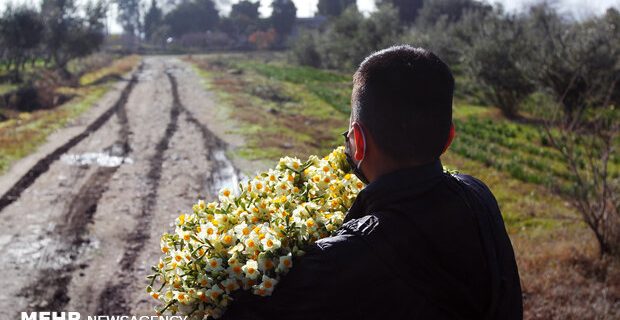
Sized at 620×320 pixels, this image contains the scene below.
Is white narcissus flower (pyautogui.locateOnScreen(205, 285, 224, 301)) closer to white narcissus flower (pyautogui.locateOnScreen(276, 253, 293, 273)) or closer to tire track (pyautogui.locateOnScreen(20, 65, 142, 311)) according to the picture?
white narcissus flower (pyautogui.locateOnScreen(276, 253, 293, 273))

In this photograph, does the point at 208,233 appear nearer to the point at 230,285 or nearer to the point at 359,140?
the point at 230,285

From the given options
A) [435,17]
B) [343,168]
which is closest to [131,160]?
[343,168]

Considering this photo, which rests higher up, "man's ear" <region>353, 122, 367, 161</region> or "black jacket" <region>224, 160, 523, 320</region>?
"man's ear" <region>353, 122, 367, 161</region>

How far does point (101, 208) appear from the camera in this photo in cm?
1034

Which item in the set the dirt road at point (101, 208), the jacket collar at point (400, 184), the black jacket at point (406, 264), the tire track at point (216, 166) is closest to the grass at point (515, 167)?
the tire track at point (216, 166)

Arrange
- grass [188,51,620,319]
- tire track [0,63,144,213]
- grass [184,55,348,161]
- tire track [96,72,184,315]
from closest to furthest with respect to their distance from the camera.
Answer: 1. tire track [96,72,184,315]
2. grass [188,51,620,319]
3. tire track [0,63,144,213]
4. grass [184,55,348,161]

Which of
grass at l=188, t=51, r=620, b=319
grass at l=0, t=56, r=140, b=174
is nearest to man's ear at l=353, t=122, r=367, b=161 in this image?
grass at l=188, t=51, r=620, b=319

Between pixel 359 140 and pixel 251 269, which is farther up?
pixel 359 140

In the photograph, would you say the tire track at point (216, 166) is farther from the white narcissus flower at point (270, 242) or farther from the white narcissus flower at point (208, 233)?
the white narcissus flower at point (270, 242)

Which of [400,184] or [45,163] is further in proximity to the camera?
[45,163]

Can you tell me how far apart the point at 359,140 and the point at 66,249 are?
7250 millimetres

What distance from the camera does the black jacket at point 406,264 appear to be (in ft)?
6.66

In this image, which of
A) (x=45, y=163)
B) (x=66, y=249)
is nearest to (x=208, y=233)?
(x=66, y=249)

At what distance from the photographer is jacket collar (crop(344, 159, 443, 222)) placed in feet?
6.95
